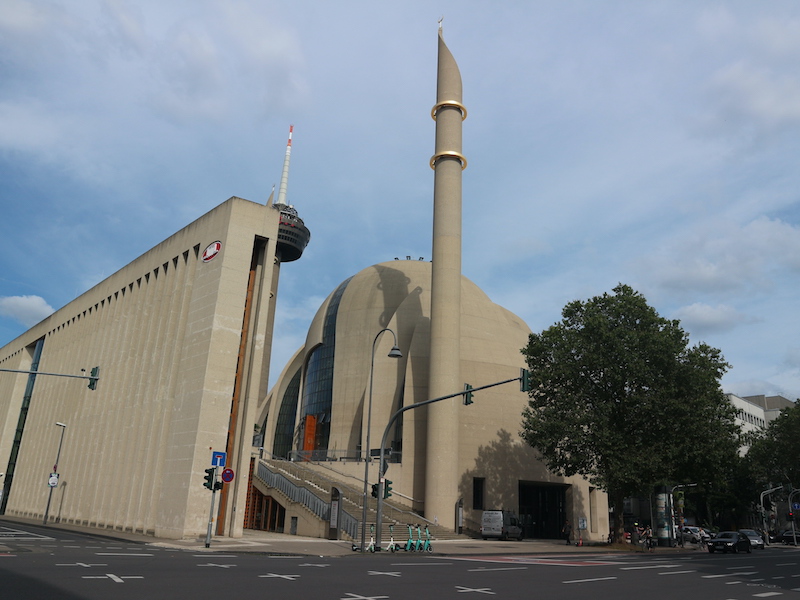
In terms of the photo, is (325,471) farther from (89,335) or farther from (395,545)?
(395,545)

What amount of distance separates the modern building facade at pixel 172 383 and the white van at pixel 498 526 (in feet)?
60.0

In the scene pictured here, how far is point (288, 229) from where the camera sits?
352ft

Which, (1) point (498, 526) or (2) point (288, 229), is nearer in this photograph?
(1) point (498, 526)

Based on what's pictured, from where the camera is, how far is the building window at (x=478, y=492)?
47.8m

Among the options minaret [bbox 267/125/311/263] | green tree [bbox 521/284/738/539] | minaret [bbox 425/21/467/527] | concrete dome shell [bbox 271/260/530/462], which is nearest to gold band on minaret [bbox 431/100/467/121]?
minaret [bbox 425/21/467/527]

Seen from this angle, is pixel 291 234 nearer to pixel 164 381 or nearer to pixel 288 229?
pixel 288 229

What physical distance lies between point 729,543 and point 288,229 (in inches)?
3309

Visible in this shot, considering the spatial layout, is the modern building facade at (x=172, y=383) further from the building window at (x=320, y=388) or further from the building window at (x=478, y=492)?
the building window at (x=320, y=388)

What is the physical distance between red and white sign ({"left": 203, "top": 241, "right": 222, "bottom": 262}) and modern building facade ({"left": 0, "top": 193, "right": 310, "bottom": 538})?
0.28 feet

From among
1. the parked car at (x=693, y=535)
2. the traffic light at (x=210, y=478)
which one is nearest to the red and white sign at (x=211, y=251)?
the traffic light at (x=210, y=478)

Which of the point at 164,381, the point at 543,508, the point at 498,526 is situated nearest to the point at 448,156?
the point at 498,526

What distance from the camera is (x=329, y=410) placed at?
67688 millimetres

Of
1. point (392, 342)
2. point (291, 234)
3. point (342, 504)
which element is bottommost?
point (342, 504)

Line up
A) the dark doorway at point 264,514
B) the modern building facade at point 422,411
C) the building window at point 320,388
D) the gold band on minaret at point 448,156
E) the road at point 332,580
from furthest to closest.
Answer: the building window at point 320,388
the gold band on minaret at point 448,156
the modern building facade at point 422,411
the dark doorway at point 264,514
the road at point 332,580
